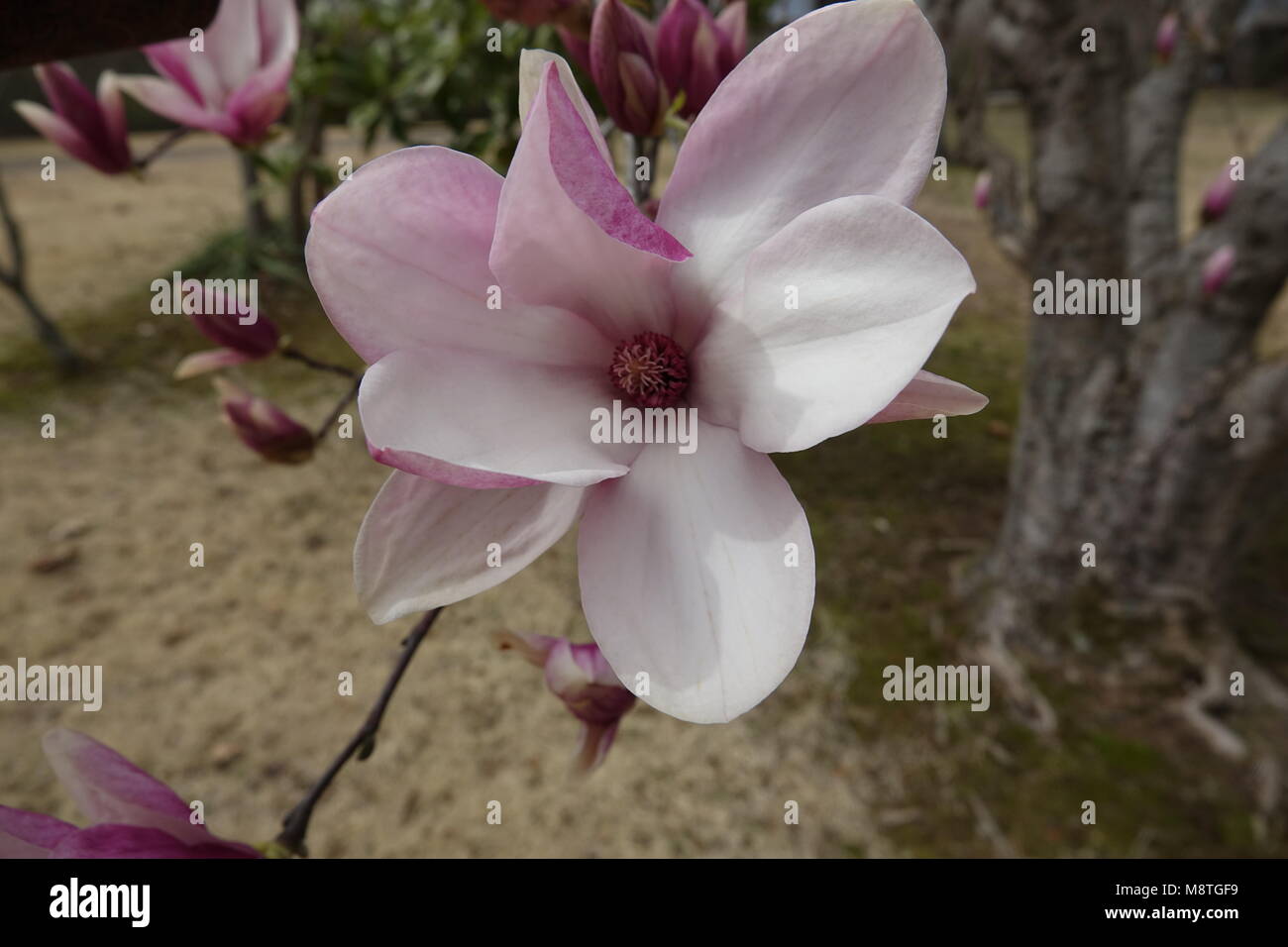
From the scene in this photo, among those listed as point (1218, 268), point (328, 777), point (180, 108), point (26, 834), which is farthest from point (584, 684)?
point (1218, 268)

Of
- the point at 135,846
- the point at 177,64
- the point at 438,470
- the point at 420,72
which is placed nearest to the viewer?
the point at 438,470

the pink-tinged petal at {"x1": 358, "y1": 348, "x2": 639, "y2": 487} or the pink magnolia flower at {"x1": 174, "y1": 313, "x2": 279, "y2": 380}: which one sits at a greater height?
the pink magnolia flower at {"x1": 174, "y1": 313, "x2": 279, "y2": 380}

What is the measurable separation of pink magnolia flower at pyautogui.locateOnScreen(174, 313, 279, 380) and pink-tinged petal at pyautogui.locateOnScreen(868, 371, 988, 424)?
51 centimetres

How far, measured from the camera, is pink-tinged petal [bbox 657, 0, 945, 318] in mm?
282

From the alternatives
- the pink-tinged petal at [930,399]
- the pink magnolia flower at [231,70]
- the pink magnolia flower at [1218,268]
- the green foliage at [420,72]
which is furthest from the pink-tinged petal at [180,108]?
the pink magnolia flower at [1218,268]

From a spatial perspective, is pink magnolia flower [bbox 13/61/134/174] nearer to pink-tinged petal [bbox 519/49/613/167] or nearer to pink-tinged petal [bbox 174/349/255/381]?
pink-tinged petal [bbox 174/349/255/381]

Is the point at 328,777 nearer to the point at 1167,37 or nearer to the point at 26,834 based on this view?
the point at 26,834

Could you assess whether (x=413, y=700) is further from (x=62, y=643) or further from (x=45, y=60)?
(x=45, y=60)

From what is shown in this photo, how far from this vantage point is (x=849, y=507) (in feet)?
7.13

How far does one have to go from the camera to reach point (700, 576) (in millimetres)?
303

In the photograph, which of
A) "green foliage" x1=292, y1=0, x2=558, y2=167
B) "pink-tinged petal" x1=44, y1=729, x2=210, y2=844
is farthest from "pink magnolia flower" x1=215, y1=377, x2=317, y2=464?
"green foliage" x1=292, y1=0, x2=558, y2=167

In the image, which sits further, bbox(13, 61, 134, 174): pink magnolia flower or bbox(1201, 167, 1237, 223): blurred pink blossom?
bbox(1201, 167, 1237, 223): blurred pink blossom

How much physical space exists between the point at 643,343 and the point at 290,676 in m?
1.74

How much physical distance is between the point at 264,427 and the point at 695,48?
434 millimetres
